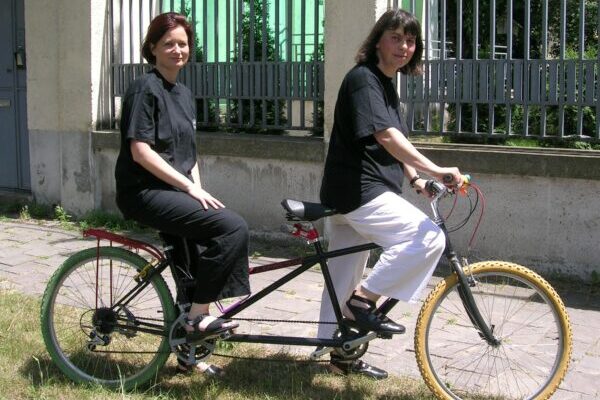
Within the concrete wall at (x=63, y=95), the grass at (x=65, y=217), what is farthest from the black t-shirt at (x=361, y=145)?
the concrete wall at (x=63, y=95)

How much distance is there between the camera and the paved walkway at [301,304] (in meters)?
4.44

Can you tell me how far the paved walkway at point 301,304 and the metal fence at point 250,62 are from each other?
5.04 ft

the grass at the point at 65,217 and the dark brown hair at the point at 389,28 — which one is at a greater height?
the dark brown hair at the point at 389,28

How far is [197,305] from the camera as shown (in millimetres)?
3936

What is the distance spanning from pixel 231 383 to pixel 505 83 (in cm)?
344

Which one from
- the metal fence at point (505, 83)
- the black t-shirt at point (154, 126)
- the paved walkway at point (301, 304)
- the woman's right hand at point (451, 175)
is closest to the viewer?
the woman's right hand at point (451, 175)

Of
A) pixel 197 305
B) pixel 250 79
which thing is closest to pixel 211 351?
pixel 197 305

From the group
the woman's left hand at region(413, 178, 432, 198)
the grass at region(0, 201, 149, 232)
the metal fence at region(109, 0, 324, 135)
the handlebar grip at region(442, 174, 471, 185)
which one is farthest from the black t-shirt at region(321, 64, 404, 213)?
the grass at region(0, 201, 149, 232)

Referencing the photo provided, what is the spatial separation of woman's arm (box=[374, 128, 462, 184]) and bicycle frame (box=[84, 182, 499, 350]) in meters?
0.12

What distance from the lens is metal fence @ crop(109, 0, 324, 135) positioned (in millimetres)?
7488

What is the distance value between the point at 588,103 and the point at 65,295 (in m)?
3.96

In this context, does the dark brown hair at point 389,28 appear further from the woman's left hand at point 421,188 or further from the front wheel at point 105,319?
the front wheel at point 105,319

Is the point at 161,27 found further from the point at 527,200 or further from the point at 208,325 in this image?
the point at 527,200

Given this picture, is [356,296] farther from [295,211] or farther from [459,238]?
[459,238]
